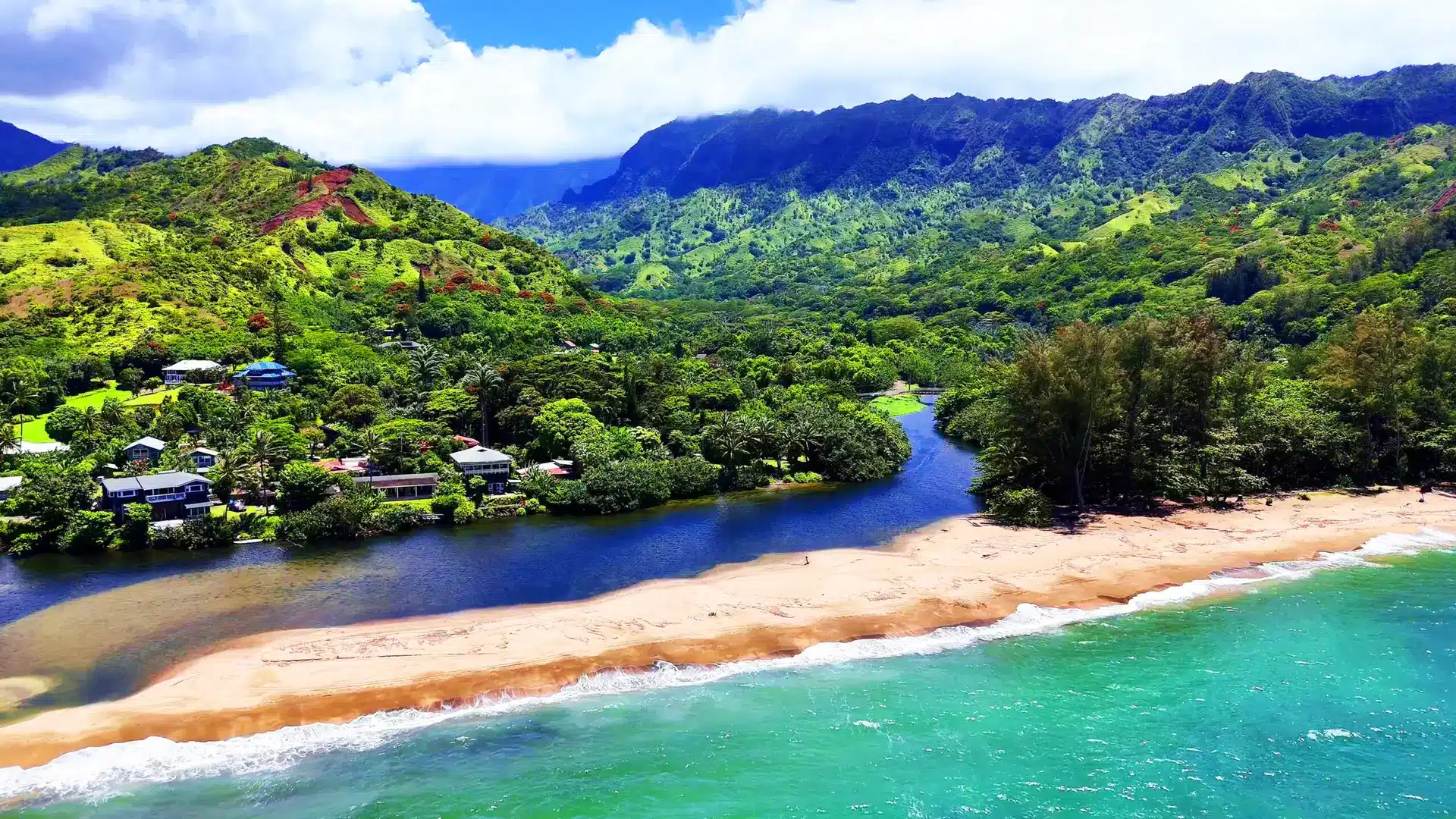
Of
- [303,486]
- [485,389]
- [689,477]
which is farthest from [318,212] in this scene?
[689,477]

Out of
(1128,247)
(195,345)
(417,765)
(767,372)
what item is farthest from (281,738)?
(1128,247)

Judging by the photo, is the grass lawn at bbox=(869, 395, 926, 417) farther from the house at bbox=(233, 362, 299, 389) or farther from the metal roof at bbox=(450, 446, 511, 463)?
the house at bbox=(233, 362, 299, 389)

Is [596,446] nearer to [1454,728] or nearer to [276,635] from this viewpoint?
[276,635]

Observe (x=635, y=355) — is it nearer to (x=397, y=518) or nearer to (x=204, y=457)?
(x=204, y=457)

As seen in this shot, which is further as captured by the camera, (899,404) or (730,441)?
(899,404)

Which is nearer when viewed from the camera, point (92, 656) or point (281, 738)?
point (281, 738)

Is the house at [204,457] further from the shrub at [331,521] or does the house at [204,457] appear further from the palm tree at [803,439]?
the palm tree at [803,439]
